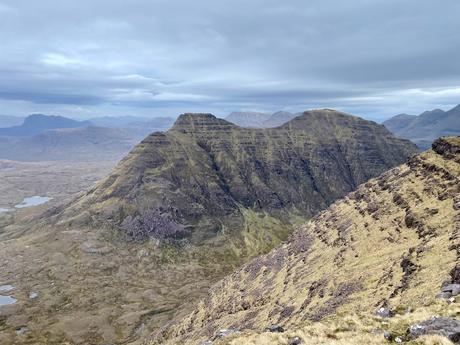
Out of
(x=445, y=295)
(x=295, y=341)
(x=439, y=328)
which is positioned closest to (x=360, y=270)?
(x=445, y=295)

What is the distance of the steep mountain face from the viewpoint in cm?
5050

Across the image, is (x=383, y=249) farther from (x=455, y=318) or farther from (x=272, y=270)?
(x=455, y=318)

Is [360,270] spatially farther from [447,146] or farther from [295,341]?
[447,146]

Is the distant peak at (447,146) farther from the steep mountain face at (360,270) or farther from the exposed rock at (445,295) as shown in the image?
the exposed rock at (445,295)

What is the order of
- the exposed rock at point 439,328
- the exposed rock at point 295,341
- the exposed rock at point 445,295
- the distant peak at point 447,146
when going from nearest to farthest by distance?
the exposed rock at point 439,328 → the exposed rock at point 295,341 → the exposed rock at point 445,295 → the distant peak at point 447,146

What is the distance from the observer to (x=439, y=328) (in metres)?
36.7

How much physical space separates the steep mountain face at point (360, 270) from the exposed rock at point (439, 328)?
1.26ft

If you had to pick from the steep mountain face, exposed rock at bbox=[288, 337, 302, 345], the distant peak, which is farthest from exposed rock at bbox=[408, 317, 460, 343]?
the distant peak

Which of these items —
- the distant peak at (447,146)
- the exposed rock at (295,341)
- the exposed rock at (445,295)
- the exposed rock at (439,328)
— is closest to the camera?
the exposed rock at (439,328)

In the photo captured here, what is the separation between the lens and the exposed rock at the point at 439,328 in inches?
1366

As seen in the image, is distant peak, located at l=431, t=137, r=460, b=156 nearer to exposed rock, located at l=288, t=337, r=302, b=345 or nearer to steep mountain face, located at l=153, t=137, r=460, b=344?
steep mountain face, located at l=153, t=137, r=460, b=344

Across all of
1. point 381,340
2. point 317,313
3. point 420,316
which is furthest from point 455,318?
point 317,313

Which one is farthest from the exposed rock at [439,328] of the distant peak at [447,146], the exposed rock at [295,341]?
the distant peak at [447,146]

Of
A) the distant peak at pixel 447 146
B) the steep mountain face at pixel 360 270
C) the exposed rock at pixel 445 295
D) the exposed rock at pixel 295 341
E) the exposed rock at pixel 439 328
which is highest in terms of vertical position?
the distant peak at pixel 447 146
